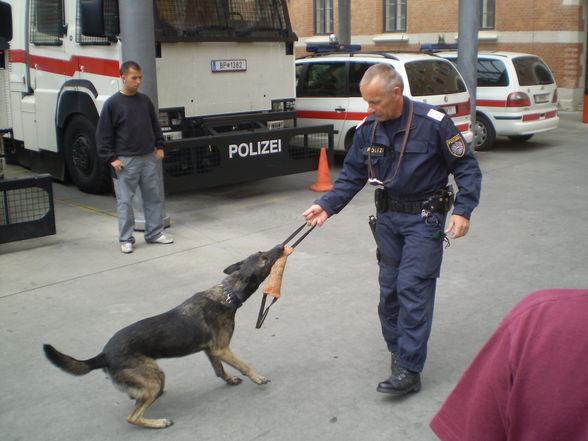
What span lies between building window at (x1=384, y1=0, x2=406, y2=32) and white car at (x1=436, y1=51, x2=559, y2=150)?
507 inches

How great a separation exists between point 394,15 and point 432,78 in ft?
51.9

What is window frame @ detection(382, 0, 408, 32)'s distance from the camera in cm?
2525

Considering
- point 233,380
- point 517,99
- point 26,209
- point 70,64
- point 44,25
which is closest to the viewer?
point 233,380

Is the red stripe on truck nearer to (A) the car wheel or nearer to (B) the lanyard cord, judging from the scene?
(B) the lanyard cord

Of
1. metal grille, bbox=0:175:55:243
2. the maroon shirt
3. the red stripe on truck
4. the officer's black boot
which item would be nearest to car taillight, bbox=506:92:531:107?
the red stripe on truck

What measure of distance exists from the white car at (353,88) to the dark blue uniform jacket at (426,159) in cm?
644

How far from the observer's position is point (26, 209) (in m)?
7.23

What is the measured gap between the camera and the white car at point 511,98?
1241 cm

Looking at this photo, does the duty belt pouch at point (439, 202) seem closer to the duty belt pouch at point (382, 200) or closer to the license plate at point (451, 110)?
the duty belt pouch at point (382, 200)

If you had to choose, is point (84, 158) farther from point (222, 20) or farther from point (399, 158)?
point (399, 158)

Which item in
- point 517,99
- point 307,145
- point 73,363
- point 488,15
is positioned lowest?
point 73,363

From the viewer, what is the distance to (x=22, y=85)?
9805 millimetres

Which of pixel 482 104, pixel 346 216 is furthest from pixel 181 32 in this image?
pixel 482 104

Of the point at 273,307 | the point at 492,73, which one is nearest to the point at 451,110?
the point at 492,73
